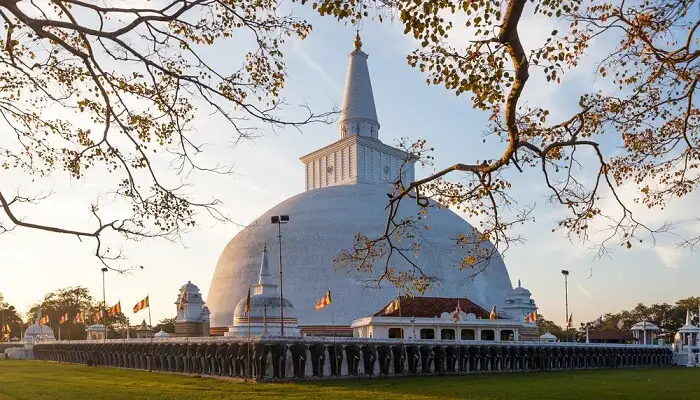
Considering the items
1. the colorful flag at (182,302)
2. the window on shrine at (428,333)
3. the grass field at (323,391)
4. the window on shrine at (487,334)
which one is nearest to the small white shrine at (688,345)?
the window on shrine at (487,334)

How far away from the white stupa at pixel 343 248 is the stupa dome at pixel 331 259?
75 mm

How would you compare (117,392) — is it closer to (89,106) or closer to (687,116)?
(89,106)

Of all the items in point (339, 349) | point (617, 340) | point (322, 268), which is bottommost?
point (617, 340)

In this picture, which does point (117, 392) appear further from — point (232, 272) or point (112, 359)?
point (232, 272)

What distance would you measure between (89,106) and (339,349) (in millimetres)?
23837

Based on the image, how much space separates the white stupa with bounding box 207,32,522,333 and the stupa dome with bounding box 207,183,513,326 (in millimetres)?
75

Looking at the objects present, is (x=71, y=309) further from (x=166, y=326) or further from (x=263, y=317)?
(x=263, y=317)

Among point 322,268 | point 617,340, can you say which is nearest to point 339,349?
point 322,268

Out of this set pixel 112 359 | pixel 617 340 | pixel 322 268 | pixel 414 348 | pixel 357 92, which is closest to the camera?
pixel 414 348

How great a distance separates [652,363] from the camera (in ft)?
200

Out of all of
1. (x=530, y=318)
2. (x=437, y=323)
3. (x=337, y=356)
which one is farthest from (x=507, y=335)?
(x=337, y=356)

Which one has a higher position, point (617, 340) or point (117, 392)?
point (117, 392)

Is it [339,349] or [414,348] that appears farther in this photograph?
[414,348]

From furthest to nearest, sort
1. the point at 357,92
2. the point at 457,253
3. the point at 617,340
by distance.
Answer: the point at 617,340 < the point at 357,92 < the point at 457,253
